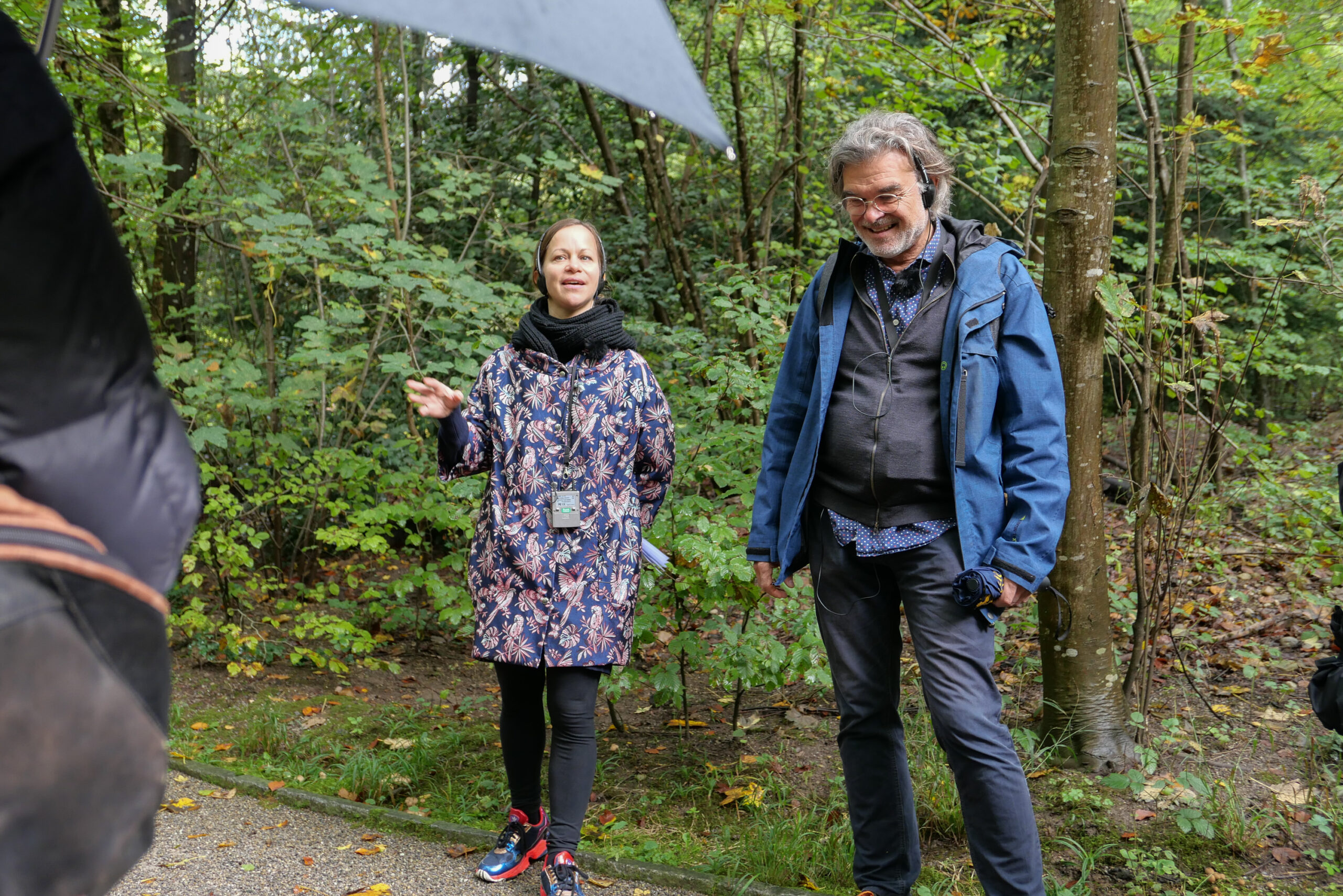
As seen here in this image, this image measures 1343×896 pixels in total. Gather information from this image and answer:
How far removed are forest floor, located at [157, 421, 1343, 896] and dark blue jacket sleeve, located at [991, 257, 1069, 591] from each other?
3.66ft

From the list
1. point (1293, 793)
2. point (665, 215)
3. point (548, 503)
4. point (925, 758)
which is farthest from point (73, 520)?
point (665, 215)

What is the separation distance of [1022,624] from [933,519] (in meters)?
2.03

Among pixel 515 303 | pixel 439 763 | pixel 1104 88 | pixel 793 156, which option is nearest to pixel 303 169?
pixel 515 303

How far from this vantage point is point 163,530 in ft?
3.49

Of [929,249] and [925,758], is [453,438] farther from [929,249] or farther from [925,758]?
[925,758]

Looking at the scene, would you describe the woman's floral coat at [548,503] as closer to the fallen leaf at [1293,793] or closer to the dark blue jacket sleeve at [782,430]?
the dark blue jacket sleeve at [782,430]

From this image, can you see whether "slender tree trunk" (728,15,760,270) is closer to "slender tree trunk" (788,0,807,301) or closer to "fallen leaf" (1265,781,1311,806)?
"slender tree trunk" (788,0,807,301)

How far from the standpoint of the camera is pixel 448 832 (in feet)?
11.7

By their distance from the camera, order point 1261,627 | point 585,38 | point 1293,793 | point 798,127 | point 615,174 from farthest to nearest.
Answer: point 615,174
point 798,127
point 1261,627
point 1293,793
point 585,38

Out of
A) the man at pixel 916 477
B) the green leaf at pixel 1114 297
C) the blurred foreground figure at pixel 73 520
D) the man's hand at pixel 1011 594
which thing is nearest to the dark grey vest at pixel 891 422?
the man at pixel 916 477

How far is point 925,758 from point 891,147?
82.7 inches

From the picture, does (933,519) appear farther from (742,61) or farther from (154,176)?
(742,61)

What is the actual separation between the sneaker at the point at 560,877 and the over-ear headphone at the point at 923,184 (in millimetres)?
2188

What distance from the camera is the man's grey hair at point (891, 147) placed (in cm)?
263
